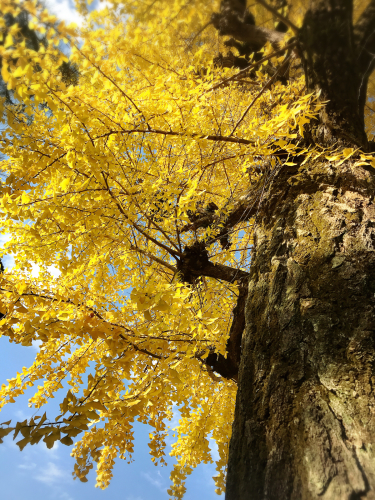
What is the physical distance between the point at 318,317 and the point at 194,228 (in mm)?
2016

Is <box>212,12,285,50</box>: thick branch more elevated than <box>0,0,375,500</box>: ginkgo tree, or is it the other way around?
<box>212,12,285,50</box>: thick branch

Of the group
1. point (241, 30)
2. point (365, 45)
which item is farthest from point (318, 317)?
point (241, 30)

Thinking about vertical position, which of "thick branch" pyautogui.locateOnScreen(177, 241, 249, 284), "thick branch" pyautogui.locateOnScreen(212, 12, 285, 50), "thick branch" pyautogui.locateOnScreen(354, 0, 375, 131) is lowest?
"thick branch" pyautogui.locateOnScreen(177, 241, 249, 284)

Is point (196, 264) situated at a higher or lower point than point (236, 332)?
higher

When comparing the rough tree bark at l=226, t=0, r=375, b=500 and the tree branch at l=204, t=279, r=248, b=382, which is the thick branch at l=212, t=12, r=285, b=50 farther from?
the tree branch at l=204, t=279, r=248, b=382

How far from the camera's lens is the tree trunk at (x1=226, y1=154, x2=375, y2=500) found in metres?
0.81

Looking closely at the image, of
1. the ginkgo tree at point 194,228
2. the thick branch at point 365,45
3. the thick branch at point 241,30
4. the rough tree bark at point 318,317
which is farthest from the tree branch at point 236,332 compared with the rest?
the thick branch at point 241,30

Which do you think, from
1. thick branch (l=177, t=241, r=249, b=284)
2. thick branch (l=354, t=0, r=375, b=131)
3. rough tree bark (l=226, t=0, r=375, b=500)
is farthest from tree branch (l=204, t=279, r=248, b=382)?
thick branch (l=354, t=0, r=375, b=131)

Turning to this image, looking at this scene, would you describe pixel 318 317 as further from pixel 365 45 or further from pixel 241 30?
pixel 241 30

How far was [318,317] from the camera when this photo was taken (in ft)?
3.87

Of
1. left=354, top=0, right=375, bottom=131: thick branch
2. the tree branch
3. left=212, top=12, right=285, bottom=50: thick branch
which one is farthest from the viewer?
the tree branch

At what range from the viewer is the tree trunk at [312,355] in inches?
32.0

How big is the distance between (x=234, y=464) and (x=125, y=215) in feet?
5.11

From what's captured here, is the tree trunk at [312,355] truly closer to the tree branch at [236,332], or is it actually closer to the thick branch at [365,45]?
the tree branch at [236,332]
